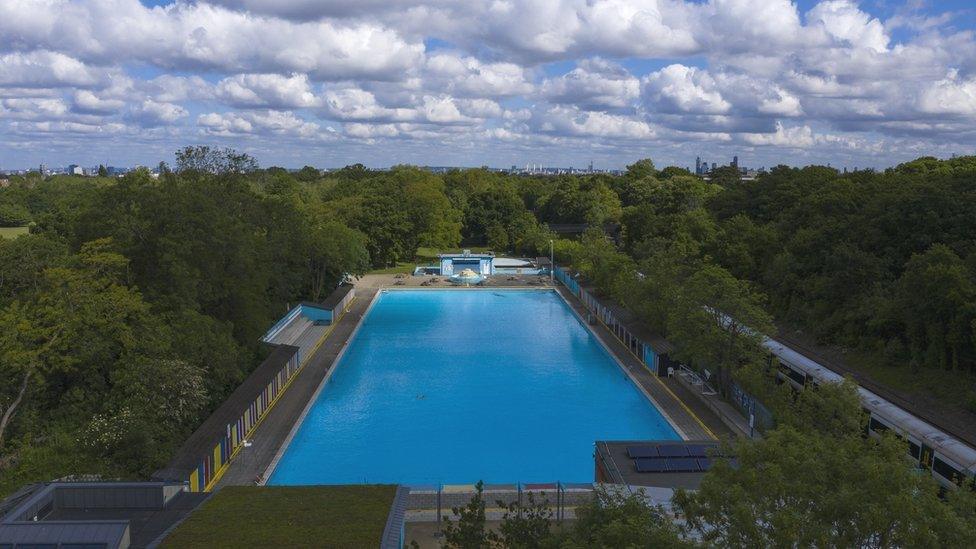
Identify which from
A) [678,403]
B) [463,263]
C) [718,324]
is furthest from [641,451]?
[463,263]

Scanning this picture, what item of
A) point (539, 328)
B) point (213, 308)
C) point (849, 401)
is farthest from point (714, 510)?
point (539, 328)

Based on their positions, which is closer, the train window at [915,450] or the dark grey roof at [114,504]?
the dark grey roof at [114,504]

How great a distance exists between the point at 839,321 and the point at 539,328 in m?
12.4

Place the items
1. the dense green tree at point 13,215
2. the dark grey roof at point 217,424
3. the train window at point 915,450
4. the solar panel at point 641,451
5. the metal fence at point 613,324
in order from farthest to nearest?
1. the dense green tree at point 13,215
2. the metal fence at point 613,324
3. the train window at point 915,450
4. the solar panel at point 641,451
5. the dark grey roof at point 217,424

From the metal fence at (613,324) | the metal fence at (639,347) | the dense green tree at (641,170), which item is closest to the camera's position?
the metal fence at (639,347)

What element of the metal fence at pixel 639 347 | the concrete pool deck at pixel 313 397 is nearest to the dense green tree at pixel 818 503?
the concrete pool deck at pixel 313 397

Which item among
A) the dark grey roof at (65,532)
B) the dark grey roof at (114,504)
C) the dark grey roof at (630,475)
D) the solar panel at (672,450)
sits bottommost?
the dark grey roof at (630,475)

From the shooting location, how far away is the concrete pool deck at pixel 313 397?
16258mm

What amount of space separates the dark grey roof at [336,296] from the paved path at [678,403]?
12.8m

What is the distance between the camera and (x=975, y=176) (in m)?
27.0

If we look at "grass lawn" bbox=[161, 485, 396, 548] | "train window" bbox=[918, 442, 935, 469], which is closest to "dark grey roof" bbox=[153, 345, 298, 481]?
"grass lawn" bbox=[161, 485, 396, 548]

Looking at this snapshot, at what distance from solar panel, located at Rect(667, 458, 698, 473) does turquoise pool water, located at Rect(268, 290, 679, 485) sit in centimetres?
368

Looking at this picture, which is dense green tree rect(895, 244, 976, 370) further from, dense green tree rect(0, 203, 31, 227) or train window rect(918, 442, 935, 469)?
dense green tree rect(0, 203, 31, 227)

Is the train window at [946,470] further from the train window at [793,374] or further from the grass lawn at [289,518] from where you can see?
the grass lawn at [289,518]
